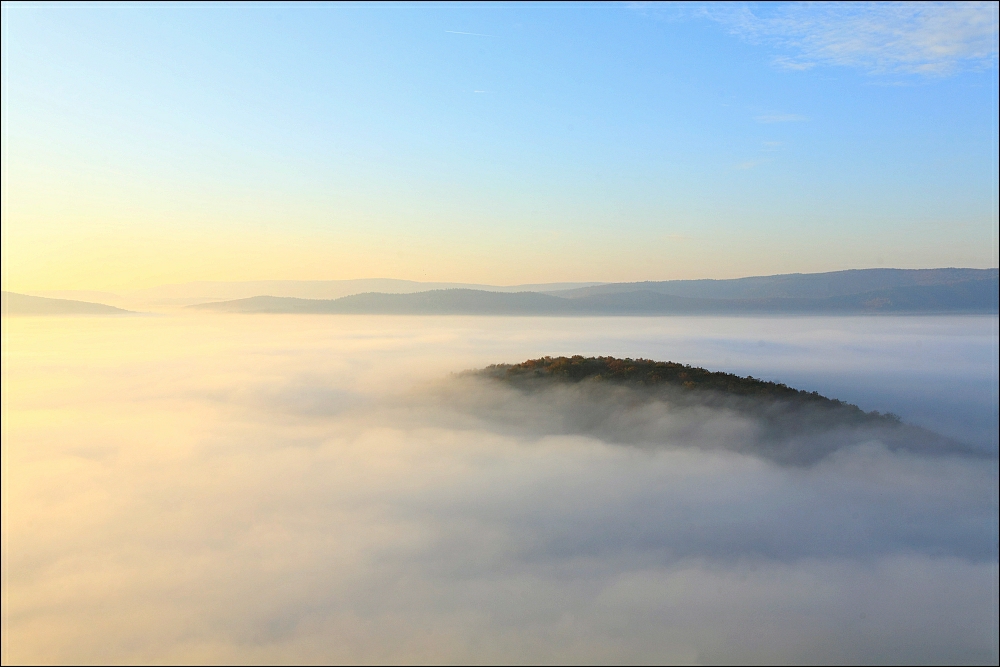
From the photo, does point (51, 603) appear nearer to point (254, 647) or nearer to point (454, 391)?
point (254, 647)

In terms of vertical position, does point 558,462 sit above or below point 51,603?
above

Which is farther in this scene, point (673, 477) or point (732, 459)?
point (673, 477)

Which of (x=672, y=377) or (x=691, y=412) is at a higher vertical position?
(x=672, y=377)

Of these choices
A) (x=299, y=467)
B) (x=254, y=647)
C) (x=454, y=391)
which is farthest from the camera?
(x=299, y=467)

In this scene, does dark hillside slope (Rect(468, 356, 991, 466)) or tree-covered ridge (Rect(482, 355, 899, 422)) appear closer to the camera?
dark hillside slope (Rect(468, 356, 991, 466))

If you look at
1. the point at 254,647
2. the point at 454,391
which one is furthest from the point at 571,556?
the point at 254,647

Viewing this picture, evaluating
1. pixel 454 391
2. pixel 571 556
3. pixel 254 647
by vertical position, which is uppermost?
pixel 454 391

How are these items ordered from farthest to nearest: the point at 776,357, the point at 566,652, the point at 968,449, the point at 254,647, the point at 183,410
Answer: the point at 776,357 → the point at 183,410 → the point at 968,449 → the point at 254,647 → the point at 566,652

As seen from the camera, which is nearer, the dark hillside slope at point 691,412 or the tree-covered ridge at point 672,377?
the dark hillside slope at point 691,412
